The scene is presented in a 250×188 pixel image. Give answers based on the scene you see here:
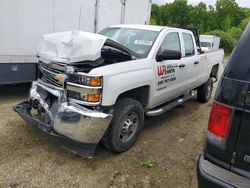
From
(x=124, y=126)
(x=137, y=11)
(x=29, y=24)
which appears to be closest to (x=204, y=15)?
(x=137, y=11)

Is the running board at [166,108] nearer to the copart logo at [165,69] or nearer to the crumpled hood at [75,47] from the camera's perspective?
the copart logo at [165,69]

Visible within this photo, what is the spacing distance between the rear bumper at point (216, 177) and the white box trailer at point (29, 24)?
471 cm

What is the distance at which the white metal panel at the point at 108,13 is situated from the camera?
7.20m

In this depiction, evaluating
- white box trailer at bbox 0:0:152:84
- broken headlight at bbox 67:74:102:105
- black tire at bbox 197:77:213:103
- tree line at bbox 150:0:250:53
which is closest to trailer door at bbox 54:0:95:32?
white box trailer at bbox 0:0:152:84

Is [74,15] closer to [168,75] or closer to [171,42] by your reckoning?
[171,42]

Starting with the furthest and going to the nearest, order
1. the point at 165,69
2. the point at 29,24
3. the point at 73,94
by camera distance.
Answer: the point at 29,24 → the point at 165,69 → the point at 73,94

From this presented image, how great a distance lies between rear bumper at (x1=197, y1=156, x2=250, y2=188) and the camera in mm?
2023

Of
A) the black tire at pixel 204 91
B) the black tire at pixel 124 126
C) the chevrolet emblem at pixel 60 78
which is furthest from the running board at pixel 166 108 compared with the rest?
the chevrolet emblem at pixel 60 78

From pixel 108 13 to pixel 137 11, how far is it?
1.33 metres

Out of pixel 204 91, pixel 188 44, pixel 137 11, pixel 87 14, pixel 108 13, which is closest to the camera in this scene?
pixel 188 44

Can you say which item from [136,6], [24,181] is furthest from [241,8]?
[24,181]

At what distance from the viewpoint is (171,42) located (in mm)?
5062

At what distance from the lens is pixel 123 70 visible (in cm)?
375

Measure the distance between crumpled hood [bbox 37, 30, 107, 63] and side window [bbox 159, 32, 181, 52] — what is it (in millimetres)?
1320
